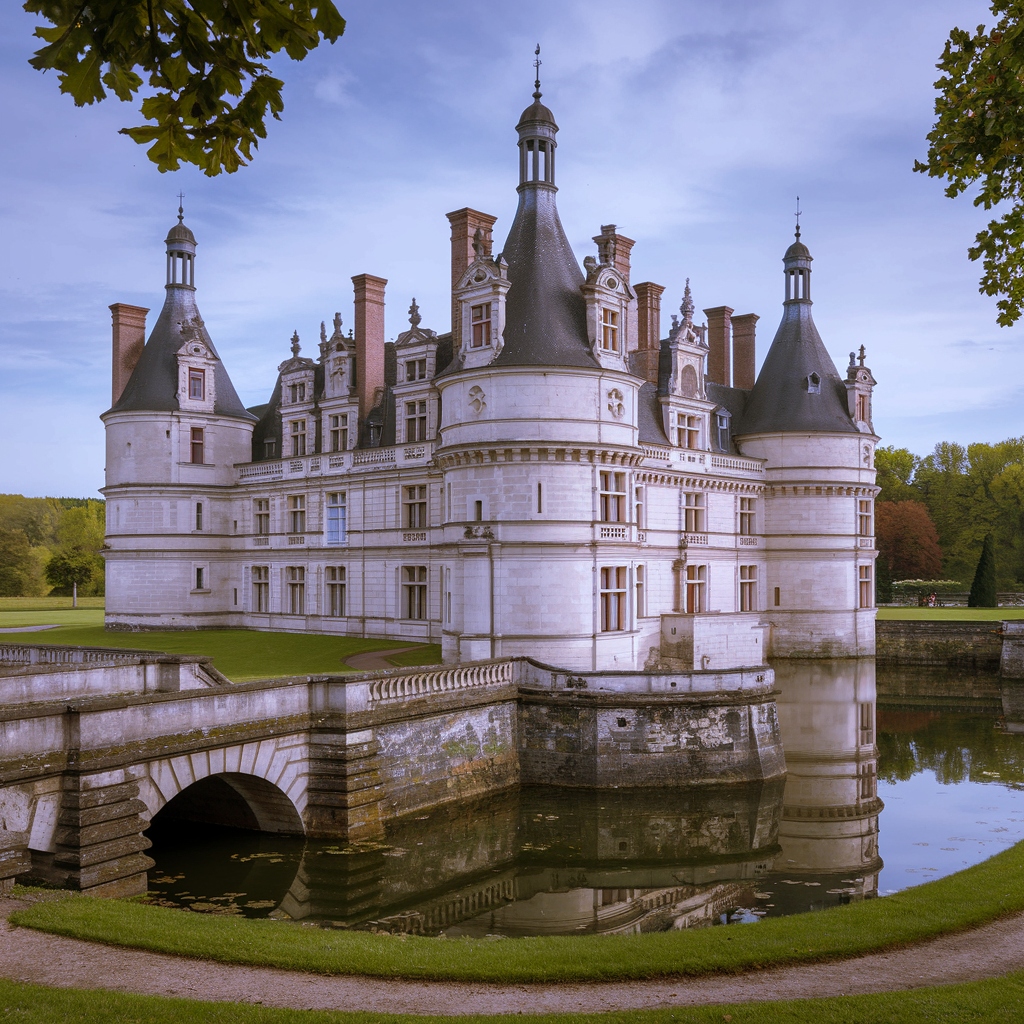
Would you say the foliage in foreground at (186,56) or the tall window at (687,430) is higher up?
the tall window at (687,430)

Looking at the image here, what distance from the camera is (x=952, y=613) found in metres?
45.5

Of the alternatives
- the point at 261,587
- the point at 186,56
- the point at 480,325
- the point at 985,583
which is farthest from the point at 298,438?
the point at 985,583

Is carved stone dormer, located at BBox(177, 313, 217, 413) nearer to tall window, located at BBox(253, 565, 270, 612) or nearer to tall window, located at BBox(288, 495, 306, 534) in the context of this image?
tall window, located at BBox(288, 495, 306, 534)

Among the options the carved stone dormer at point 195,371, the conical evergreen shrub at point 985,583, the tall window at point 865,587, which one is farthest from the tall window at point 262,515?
the conical evergreen shrub at point 985,583

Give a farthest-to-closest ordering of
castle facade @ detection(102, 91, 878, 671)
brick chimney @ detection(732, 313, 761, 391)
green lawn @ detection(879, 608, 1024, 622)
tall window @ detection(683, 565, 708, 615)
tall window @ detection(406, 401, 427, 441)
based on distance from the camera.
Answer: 1. green lawn @ detection(879, 608, 1024, 622)
2. brick chimney @ detection(732, 313, 761, 391)
3. tall window @ detection(683, 565, 708, 615)
4. tall window @ detection(406, 401, 427, 441)
5. castle facade @ detection(102, 91, 878, 671)

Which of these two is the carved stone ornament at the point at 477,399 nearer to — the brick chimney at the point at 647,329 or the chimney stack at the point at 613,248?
the chimney stack at the point at 613,248

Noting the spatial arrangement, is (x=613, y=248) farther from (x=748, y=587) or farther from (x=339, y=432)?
(x=748, y=587)

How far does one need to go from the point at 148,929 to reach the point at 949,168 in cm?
984

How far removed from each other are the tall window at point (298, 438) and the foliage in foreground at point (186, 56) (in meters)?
28.0

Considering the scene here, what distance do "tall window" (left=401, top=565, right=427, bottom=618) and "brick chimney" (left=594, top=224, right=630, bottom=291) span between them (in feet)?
33.9

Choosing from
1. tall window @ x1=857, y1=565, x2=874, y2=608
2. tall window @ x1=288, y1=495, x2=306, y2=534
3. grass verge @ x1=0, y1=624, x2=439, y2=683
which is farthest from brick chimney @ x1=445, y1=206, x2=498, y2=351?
tall window @ x1=857, y1=565, x2=874, y2=608

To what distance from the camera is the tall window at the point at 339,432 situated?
1219 inches

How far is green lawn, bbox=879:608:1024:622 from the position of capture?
43000 mm

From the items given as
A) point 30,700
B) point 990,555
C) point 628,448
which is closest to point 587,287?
point 628,448
